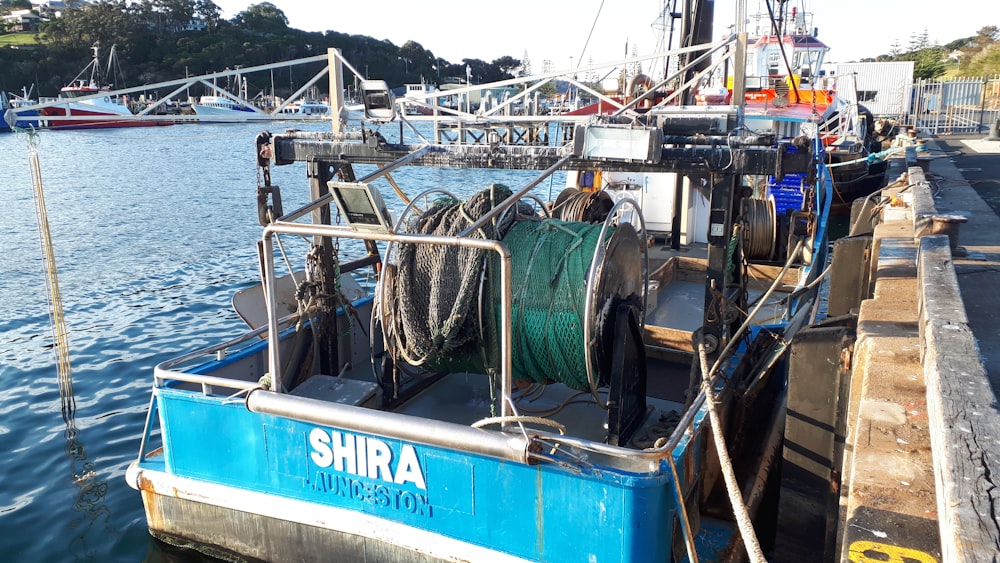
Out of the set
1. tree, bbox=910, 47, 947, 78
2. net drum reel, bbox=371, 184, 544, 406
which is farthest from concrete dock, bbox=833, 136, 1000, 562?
tree, bbox=910, 47, 947, 78

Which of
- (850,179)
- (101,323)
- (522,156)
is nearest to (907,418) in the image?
(522,156)

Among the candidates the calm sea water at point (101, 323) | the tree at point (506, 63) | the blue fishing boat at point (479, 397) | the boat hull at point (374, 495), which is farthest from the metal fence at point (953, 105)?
the tree at point (506, 63)

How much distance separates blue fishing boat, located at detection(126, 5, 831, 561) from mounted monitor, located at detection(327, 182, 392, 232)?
0.05 ft

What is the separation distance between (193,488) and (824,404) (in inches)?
191

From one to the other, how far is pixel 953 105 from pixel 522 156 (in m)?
37.6

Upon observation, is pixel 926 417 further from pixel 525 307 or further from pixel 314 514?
pixel 314 514

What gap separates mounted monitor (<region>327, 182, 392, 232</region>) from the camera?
4.70 metres

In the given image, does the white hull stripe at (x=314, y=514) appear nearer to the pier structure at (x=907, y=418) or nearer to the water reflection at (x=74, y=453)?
the water reflection at (x=74, y=453)

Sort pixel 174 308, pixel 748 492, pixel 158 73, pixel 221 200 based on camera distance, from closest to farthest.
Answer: pixel 748 492 → pixel 174 308 → pixel 221 200 → pixel 158 73

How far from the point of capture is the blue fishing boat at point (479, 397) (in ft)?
15.4

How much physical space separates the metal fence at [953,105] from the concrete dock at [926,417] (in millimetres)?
30454

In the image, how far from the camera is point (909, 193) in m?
11.5

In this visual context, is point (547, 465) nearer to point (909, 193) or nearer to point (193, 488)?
point (193, 488)

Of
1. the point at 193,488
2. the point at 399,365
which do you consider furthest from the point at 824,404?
the point at 193,488
